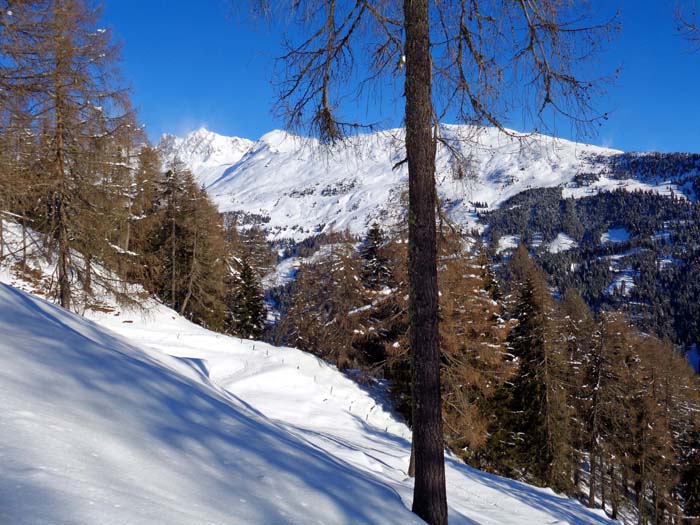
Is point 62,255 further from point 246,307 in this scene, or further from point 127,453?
point 246,307

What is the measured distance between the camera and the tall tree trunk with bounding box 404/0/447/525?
4273 mm

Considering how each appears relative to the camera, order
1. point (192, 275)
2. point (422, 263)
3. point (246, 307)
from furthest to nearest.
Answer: point (246, 307)
point (192, 275)
point (422, 263)

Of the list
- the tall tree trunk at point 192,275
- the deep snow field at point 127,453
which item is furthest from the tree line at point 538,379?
the deep snow field at point 127,453

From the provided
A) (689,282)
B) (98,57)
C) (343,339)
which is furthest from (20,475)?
(689,282)

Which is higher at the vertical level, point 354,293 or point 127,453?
point 354,293

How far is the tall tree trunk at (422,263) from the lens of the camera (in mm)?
4273

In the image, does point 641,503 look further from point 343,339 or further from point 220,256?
point 220,256

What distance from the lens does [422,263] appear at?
4.38 m

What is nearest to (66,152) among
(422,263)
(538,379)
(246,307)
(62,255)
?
(62,255)

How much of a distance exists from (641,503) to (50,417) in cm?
3369

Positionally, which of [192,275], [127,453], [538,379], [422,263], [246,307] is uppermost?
[422,263]

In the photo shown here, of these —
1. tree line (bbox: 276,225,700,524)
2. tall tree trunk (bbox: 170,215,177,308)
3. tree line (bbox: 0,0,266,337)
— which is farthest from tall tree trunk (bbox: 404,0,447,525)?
tall tree trunk (bbox: 170,215,177,308)

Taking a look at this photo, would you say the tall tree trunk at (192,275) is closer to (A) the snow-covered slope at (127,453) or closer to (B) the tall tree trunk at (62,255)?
(B) the tall tree trunk at (62,255)

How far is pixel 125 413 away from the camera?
316 centimetres
